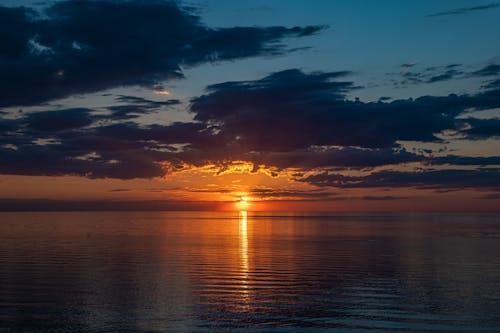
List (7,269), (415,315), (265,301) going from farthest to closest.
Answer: (7,269) → (265,301) → (415,315)

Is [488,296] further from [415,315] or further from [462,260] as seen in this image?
[462,260]

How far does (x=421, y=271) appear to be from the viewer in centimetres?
5138

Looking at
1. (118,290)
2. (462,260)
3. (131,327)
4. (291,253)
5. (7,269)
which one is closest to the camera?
(131,327)

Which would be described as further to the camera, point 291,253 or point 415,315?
point 291,253

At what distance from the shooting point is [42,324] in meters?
28.6

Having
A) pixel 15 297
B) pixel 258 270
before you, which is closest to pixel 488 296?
pixel 258 270

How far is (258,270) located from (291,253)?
19818 millimetres

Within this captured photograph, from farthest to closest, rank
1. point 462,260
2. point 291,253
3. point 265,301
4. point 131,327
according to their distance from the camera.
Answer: point 291,253 < point 462,260 < point 265,301 < point 131,327

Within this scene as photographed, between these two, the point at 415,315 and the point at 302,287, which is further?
the point at 302,287

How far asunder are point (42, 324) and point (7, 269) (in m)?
25.0

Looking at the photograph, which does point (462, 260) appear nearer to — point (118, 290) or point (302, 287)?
point (302, 287)

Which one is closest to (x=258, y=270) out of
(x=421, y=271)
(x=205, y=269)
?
(x=205, y=269)

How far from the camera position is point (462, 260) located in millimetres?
60125

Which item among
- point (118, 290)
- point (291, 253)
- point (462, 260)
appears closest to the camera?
point (118, 290)
